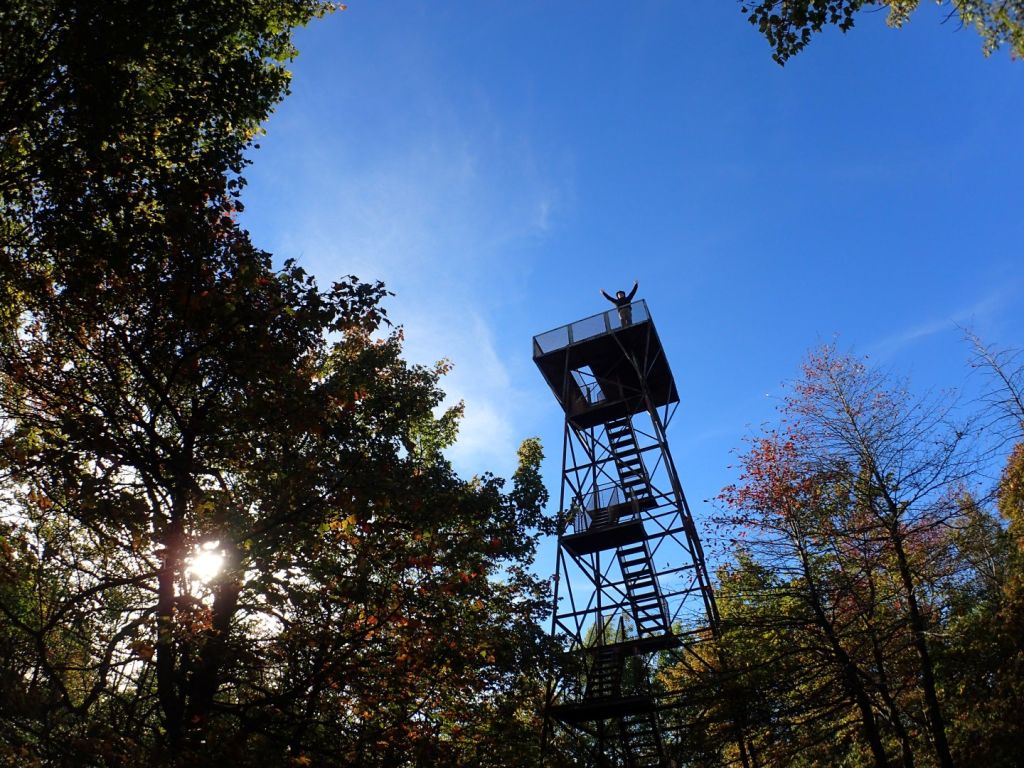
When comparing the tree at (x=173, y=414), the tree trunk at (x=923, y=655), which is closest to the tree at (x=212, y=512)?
the tree at (x=173, y=414)

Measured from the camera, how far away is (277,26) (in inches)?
342

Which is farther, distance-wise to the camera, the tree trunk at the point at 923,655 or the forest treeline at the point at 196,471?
the tree trunk at the point at 923,655

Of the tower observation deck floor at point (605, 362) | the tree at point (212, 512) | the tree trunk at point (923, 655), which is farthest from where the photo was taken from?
the tower observation deck floor at point (605, 362)

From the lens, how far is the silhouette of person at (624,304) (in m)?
17.4

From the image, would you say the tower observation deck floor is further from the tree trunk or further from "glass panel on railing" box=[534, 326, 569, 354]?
the tree trunk

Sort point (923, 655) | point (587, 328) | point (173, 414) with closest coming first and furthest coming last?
point (173, 414) < point (923, 655) < point (587, 328)

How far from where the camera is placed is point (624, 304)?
17906 mm

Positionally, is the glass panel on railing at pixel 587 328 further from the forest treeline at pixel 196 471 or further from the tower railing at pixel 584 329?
the forest treeline at pixel 196 471

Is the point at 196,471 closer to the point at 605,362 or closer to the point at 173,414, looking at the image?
the point at 173,414

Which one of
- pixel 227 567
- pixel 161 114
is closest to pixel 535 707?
pixel 227 567

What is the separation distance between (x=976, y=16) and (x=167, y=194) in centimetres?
885

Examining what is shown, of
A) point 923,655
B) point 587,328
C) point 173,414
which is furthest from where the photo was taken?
point 587,328

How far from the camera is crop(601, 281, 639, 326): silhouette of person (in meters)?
17.4

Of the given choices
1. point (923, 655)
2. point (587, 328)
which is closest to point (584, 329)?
point (587, 328)
